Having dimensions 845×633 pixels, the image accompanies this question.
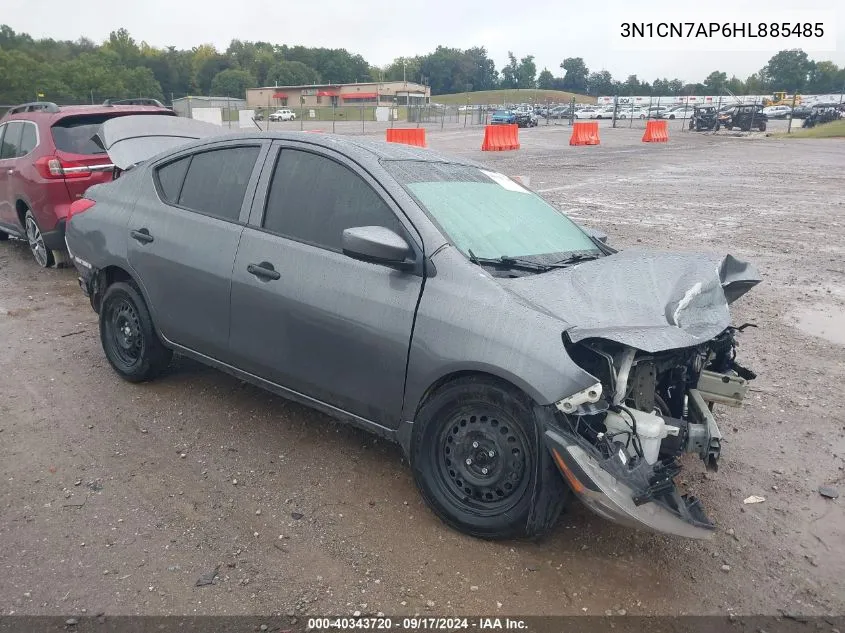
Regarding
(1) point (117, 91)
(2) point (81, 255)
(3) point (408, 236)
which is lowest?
(2) point (81, 255)

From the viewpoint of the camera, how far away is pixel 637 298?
3.20 metres

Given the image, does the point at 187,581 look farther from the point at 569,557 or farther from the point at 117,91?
the point at 117,91

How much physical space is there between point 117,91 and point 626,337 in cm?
5816

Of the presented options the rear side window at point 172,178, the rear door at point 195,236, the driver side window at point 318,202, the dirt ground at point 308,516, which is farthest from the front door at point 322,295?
the rear side window at point 172,178

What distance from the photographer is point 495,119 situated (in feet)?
172

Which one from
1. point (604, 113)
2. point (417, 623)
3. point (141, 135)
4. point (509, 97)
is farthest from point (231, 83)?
point (417, 623)

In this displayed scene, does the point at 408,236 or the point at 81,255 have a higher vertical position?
the point at 408,236

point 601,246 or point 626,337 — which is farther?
point 601,246

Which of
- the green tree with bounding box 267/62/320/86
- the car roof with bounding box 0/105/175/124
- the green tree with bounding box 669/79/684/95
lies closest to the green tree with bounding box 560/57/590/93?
the green tree with bounding box 669/79/684/95

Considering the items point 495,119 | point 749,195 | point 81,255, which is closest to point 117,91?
point 495,119

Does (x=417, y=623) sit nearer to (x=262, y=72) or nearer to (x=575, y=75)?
(x=262, y=72)

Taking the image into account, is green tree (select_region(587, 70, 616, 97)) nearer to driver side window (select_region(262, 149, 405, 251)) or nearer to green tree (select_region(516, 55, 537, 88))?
green tree (select_region(516, 55, 537, 88))

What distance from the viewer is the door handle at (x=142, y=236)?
4.45 meters

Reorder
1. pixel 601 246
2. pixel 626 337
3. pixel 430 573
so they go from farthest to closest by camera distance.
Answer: pixel 601 246
pixel 430 573
pixel 626 337
